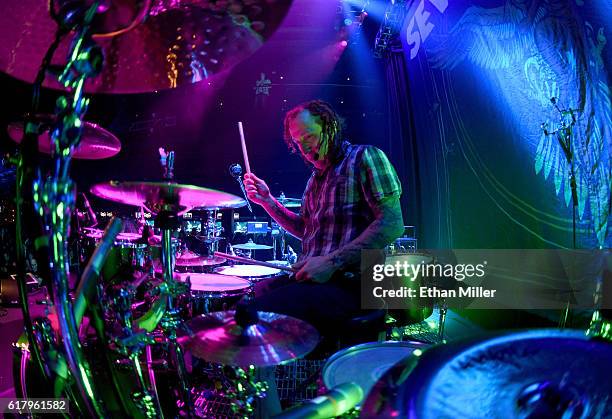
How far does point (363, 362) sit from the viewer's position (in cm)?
97

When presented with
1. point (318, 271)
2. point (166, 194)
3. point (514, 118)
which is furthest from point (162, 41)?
point (514, 118)

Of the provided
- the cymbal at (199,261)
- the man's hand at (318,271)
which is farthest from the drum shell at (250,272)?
the man's hand at (318,271)

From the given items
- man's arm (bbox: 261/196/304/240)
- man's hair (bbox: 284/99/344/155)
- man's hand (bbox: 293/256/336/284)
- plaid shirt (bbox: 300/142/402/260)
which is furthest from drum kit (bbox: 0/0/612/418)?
man's arm (bbox: 261/196/304/240)

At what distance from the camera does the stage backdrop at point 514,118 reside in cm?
→ 238

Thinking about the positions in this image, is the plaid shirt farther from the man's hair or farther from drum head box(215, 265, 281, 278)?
drum head box(215, 265, 281, 278)

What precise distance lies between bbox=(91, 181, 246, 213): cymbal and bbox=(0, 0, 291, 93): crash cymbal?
0.28 meters

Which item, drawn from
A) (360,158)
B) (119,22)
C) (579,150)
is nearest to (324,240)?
(360,158)

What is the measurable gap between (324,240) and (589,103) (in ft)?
7.15

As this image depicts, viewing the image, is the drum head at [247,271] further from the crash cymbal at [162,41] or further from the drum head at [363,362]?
the crash cymbal at [162,41]

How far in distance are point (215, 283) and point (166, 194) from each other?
1.38 metres

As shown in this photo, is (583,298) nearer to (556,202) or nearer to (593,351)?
(556,202)

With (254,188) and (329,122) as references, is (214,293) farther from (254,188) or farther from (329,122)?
(329,122)

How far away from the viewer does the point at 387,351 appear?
1.03m

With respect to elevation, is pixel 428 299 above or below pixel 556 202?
below
